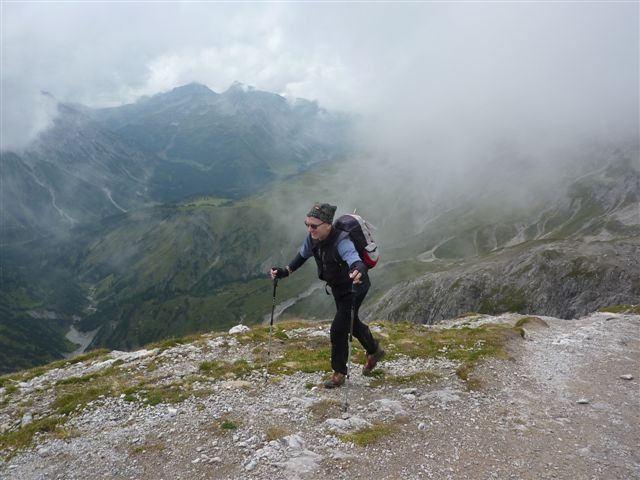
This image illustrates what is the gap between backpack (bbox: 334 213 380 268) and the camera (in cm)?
1257

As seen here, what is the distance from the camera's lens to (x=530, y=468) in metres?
9.36

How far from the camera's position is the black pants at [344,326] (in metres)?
12.8

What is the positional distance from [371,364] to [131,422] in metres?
8.09

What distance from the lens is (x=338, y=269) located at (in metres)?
12.6

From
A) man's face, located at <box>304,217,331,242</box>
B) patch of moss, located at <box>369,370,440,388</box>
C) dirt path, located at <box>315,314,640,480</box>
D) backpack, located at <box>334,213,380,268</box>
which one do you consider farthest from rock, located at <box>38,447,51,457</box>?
backpack, located at <box>334,213,380,268</box>

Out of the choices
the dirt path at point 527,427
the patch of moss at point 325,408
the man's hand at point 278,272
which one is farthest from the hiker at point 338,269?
the dirt path at point 527,427

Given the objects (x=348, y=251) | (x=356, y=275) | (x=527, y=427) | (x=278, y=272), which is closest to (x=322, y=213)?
(x=348, y=251)

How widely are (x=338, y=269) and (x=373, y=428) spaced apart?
14.6 ft

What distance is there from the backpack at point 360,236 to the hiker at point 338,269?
0.23 meters

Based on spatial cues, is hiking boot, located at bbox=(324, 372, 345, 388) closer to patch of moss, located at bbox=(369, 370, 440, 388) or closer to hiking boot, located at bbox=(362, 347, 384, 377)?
patch of moss, located at bbox=(369, 370, 440, 388)

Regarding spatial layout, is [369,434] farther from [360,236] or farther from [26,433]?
[26,433]

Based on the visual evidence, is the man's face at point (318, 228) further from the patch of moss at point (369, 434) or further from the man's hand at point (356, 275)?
the patch of moss at point (369, 434)

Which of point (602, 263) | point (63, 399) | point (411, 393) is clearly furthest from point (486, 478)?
point (602, 263)

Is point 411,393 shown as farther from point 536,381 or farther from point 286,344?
point 286,344
